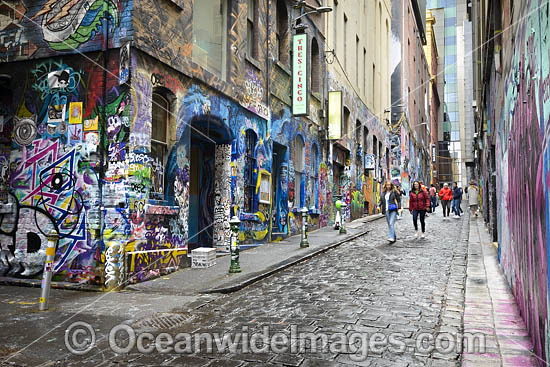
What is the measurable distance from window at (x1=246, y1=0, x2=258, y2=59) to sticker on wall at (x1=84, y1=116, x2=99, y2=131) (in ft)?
20.5

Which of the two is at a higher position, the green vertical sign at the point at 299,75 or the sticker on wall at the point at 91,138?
the green vertical sign at the point at 299,75

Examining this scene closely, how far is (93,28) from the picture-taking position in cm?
842

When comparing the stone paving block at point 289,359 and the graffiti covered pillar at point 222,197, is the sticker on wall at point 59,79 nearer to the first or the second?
the graffiti covered pillar at point 222,197

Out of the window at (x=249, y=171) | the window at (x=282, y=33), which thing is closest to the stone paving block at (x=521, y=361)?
the window at (x=249, y=171)

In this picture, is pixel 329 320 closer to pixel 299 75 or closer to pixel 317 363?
pixel 317 363

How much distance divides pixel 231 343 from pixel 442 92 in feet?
264

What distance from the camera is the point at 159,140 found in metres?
9.18

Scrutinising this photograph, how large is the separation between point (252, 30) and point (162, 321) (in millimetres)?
9875

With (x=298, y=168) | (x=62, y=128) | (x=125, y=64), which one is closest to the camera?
(x=125, y=64)

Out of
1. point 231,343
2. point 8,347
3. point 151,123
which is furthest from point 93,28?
point 231,343

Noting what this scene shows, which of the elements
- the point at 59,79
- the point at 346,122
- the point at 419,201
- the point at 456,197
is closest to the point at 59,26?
the point at 59,79

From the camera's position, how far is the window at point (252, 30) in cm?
1356

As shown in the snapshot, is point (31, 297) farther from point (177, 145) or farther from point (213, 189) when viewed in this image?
point (213, 189)

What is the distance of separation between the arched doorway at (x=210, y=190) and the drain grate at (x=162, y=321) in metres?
5.82
